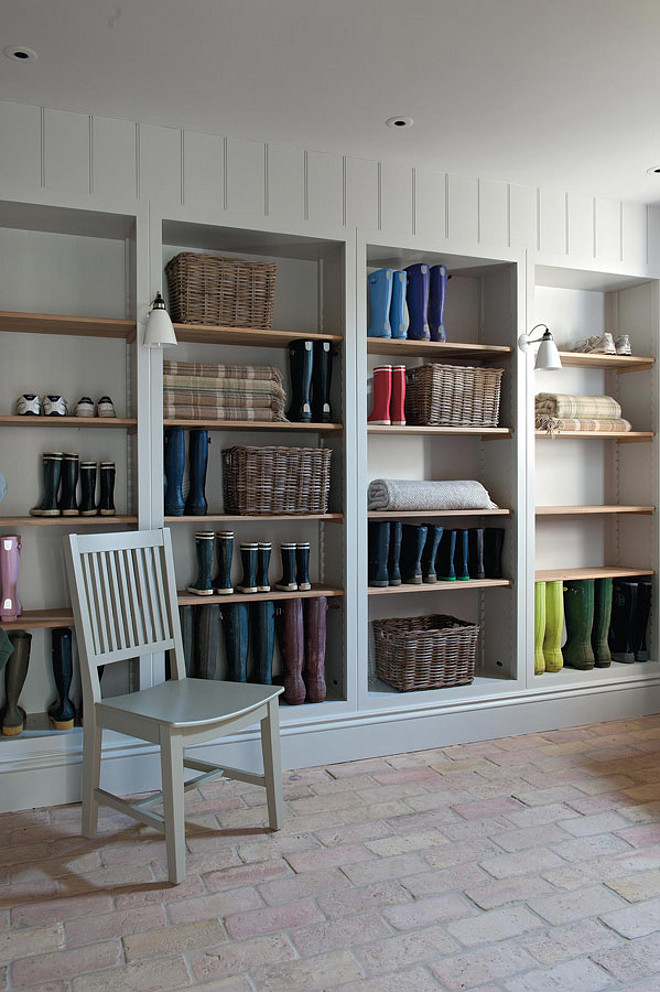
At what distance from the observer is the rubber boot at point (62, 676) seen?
2969mm

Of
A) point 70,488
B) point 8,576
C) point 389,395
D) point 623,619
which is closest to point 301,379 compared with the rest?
point 389,395

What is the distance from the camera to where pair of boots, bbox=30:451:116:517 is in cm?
302

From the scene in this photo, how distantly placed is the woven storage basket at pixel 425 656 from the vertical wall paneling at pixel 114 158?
83.0 inches

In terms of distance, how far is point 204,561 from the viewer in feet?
10.5

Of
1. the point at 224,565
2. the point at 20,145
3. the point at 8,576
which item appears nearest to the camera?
the point at 20,145

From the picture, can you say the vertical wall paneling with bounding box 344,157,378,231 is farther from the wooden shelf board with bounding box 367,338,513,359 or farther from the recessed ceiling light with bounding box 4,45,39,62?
the recessed ceiling light with bounding box 4,45,39,62

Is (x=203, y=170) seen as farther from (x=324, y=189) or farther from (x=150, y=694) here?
(x=150, y=694)

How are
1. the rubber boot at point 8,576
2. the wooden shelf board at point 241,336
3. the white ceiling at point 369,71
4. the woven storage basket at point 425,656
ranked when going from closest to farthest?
the white ceiling at point 369,71 → the rubber boot at point 8,576 → the wooden shelf board at point 241,336 → the woven storage basket at point 425,656

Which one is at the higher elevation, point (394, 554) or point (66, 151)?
point (66, 151)

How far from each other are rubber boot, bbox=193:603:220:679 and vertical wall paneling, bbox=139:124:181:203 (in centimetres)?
160

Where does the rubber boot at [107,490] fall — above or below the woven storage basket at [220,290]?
below

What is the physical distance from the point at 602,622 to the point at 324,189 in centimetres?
244

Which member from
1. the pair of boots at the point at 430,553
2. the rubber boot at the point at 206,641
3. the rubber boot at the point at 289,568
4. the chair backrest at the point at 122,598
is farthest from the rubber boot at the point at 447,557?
the chair backrest at the point at 122,598

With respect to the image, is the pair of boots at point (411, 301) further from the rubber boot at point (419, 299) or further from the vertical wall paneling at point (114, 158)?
the vertical wall paneling at point (114, 158)
